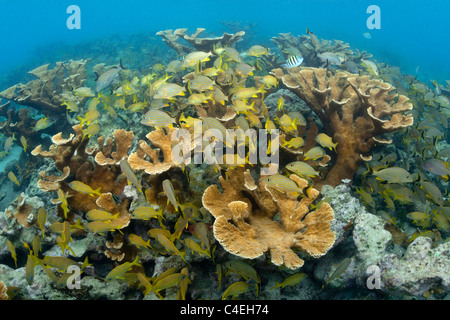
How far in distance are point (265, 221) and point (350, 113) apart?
8.41 feet

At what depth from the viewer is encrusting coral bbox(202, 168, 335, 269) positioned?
94.8 inches

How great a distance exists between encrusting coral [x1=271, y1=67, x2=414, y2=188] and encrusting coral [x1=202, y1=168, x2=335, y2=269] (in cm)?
116

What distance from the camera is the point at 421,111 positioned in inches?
251

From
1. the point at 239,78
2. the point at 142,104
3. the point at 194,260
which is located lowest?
the point at 194,260

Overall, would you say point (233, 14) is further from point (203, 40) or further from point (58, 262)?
point (58, 262)

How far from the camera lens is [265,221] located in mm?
2986

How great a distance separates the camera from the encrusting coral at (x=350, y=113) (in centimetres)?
398

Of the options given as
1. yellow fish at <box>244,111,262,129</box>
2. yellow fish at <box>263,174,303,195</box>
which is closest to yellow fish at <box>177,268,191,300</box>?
yellow fish at <box>263,174,303,195</box>

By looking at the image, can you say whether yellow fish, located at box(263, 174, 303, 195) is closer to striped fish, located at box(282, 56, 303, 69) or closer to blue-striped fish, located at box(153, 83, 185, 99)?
blue-striped fish, located at box(153, 83, 185, 99)

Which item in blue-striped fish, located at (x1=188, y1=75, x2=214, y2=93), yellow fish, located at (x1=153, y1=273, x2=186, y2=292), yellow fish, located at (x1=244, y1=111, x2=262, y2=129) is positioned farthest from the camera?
blue-striped fish, located at (x1=188, y1=75, x2=214, y2=93)

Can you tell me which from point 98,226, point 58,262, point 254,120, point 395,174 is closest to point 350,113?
point 395,174

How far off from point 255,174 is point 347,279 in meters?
1.64
